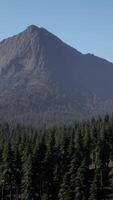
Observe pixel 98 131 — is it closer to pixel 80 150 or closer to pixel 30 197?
pixel 80 150

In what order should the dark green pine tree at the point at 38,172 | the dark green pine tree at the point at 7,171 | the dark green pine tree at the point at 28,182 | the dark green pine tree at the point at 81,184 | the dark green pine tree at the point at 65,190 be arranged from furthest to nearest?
the dark green pine tree at the point at 7,171 < the dark green pine tree at the point at 38,172 < the dark green pine tree at the point at 28,182 < the dark green pine tree at the point at 65,190 < the dark green pine tree at the point at 81,184

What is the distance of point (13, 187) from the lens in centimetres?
12950

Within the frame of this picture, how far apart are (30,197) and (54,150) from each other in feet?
67.6

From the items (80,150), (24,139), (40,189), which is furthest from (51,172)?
(24,139)

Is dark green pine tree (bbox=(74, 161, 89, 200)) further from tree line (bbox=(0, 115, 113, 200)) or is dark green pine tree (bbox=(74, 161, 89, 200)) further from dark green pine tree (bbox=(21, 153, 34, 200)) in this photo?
dark green pine tree (bbox=(21, 153, 34, 200))

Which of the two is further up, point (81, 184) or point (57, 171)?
point (57, 171)

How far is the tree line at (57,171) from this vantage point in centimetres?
10638

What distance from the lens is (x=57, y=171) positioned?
123 metres

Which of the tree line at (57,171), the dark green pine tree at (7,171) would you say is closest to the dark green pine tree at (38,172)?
the tree line at (57,171)

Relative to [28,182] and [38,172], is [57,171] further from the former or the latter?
[28,182]

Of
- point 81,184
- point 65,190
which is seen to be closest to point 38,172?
point 65,190

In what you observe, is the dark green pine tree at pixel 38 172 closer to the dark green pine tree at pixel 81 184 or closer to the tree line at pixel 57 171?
the tree line at pixel 57 171


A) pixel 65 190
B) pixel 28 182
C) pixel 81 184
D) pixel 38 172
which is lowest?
pixel 65 190

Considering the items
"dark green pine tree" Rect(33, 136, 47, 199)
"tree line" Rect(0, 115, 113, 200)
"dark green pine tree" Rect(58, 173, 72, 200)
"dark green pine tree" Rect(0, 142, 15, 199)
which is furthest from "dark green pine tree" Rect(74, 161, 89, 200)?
"dark green pine tree" Rect(0, 142, 15, 199)
